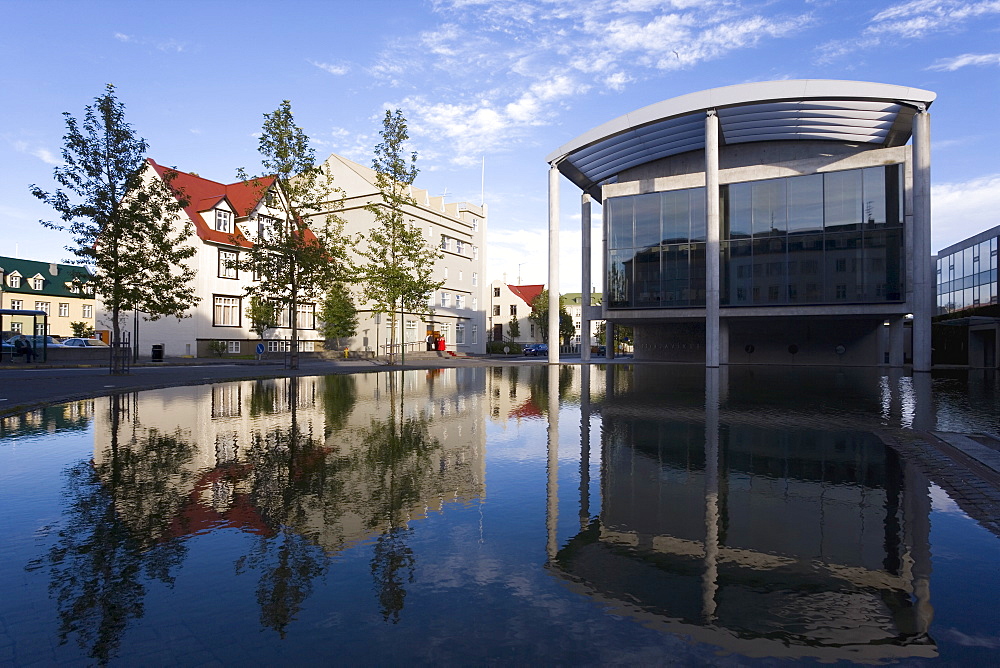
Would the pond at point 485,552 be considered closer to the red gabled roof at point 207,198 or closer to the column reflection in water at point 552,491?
the column reflection in water at point 552,491

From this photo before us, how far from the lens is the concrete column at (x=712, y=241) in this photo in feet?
129

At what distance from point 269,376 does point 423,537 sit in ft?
76.6

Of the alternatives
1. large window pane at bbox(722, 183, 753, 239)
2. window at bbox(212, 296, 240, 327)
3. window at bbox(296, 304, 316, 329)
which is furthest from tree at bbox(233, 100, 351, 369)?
large window pane at bbox(722, 183, 753, 239)

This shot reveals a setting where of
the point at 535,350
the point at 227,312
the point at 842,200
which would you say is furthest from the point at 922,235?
the point at 535,350

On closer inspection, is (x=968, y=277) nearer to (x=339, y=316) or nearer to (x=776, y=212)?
(x=776, y=212)

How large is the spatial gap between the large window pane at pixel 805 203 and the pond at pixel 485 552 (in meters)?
35.1

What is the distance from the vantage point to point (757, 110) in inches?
1539

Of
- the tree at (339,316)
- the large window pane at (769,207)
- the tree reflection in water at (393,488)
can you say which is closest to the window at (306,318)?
the tree at (339,316)

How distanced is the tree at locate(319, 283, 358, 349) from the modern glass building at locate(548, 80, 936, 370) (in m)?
19.0

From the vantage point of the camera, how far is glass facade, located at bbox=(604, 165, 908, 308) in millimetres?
40031

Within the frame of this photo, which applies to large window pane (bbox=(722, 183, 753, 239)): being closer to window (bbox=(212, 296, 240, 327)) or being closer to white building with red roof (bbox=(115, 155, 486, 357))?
white building with red roof (bbox=(115, 155, 486, 357))

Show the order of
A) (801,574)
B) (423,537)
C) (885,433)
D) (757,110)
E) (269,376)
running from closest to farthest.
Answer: (801,574) → (423,537) → (885,433) → (269,376) → (757,110)

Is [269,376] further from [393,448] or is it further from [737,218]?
[737,218]

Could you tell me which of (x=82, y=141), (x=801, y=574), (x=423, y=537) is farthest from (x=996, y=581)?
(x=82, y=141)
